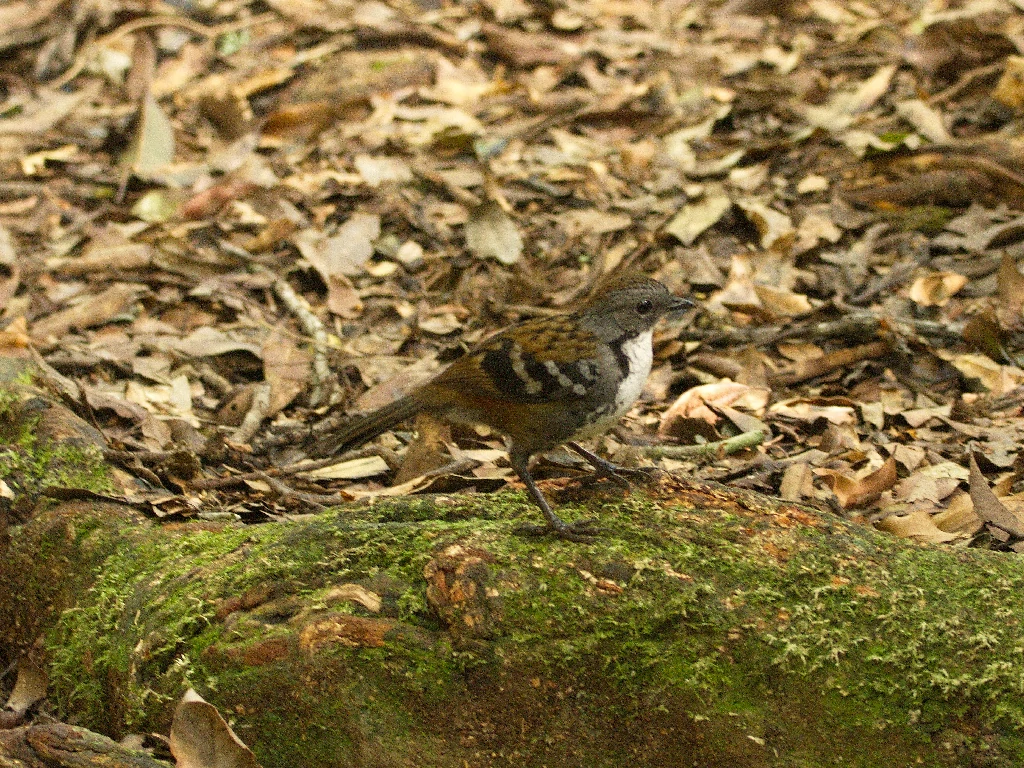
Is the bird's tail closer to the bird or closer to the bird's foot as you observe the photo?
the bird

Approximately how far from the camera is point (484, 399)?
4.16 metres

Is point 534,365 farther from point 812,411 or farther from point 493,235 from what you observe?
point 493,235

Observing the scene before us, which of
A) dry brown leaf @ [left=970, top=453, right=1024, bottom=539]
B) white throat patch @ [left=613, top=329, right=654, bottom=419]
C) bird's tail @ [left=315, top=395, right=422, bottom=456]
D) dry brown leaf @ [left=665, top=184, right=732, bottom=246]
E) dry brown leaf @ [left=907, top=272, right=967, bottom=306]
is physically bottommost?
dry brown leaf @ [left=907, top=272, right=967, bottom=306]

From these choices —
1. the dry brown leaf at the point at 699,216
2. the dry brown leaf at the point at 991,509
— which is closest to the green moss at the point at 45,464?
the dry brown leaf at the point at 991,509

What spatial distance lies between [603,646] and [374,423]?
1705 mm

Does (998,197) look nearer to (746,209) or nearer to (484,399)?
(746,209)

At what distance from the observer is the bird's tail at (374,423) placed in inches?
172

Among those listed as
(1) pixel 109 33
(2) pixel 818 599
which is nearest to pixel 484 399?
(2) pixel 818 599

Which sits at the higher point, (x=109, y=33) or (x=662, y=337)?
(x=109, y=33)

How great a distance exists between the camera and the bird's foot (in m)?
3.29

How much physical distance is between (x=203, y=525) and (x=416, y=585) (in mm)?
1104

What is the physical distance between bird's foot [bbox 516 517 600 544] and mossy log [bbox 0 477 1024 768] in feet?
0.12

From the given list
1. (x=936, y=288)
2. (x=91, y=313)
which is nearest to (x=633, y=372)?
(x=936, y=288)

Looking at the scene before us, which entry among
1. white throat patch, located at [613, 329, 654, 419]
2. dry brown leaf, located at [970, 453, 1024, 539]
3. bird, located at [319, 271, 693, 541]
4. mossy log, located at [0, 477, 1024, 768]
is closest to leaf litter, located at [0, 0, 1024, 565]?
dry brown leaf, located at [970, 453, 1024, 539]
